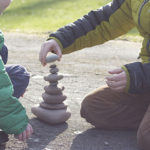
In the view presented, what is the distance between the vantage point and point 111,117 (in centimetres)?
194

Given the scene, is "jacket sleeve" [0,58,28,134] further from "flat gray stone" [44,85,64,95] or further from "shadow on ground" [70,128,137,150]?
"flat gray stone" [44,85,64,95]

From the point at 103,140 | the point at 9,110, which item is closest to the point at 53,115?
the point at 103,140

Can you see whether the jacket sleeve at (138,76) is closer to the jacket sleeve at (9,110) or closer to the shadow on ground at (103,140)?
the shadow on ground at (103,140)

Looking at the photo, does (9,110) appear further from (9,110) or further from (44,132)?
(44,132)

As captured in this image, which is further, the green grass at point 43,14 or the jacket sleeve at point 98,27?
the green grass at point 43,14

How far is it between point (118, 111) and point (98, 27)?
449 mm

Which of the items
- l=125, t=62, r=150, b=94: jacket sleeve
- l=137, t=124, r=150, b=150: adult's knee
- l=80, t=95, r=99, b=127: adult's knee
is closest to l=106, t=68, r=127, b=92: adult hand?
l=125, t=62, r=150, b=94: jacket sleeve

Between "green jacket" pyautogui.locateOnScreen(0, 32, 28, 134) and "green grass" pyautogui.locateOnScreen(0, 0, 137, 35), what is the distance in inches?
98.0

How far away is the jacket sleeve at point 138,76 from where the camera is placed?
65.1 inches

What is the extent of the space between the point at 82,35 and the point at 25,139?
2.04 feet

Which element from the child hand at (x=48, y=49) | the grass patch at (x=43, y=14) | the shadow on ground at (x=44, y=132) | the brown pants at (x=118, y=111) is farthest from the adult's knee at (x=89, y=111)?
the grass patch at (x=43, y=14)

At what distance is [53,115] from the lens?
1922mm

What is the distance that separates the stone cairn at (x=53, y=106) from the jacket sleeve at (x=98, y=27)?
172 millimetres

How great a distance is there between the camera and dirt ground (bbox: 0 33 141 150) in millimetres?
1753
